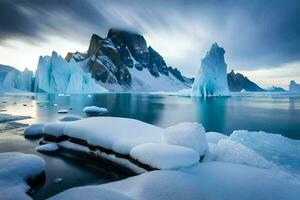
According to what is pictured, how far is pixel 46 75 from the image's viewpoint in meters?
77.6

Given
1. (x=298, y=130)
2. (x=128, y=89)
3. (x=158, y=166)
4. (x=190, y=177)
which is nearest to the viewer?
(x=190, y=177)

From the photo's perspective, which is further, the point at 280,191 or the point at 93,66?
the point at 93,66

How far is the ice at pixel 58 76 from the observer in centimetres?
7525

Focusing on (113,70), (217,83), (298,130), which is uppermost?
(113,70)

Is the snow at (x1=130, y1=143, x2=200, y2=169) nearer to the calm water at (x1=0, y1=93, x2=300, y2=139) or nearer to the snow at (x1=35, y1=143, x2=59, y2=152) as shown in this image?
the snow at (x1=35, y1=143, x2=59, y2=152)

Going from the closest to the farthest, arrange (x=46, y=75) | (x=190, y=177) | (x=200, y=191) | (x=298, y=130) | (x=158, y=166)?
(x=200, y=191), (x=190, y=177), (x=158, y=166), (x=298, y=130), (x=46, y=75)

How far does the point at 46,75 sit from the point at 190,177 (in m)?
78.5

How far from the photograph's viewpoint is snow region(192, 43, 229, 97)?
65000mm

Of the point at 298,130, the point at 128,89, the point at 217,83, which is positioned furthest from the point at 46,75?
the point at 128,89

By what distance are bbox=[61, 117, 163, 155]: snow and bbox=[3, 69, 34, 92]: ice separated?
256 feet

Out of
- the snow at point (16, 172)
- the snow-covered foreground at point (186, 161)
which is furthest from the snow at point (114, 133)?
the snow at point (16, 172)

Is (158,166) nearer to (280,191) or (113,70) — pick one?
(280,191)

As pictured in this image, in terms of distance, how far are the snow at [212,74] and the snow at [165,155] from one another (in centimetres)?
5803

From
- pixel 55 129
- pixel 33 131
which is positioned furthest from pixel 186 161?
pixel 33 131
